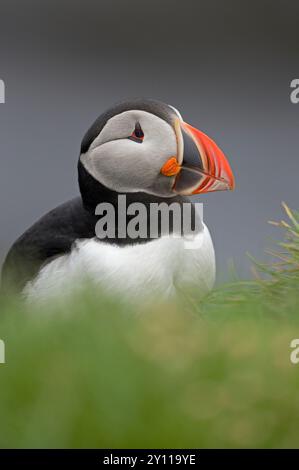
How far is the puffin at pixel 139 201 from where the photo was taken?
70.6 inches

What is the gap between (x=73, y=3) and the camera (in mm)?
6305

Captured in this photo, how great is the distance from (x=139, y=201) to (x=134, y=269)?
15 cm

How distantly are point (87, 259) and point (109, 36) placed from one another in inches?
160

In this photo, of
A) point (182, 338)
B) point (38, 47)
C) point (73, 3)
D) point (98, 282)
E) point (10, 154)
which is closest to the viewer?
point (182, 338)

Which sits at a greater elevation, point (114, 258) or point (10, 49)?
point (10, 49)

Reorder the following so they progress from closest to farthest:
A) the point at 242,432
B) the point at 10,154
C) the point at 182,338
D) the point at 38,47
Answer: the point at 242,432, the point at 182,338, the point at 10,154, the point at 38,47

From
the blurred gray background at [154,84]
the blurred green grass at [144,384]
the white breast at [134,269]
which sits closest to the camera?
the blurred green grass at [144,384]

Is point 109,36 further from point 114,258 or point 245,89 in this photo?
point 114,258

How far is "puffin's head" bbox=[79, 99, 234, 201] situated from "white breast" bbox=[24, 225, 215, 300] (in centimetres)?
12

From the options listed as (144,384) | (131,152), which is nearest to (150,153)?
(131,152)

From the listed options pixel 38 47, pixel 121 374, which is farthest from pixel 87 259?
pixel 38 47

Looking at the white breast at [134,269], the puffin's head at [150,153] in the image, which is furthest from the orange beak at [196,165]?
the white breast at [134,269]

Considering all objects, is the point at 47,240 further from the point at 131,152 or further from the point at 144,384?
the point at 144,384

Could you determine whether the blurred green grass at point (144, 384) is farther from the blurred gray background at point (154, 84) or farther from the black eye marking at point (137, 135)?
the blurred gray background at point (154, 84)
